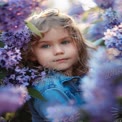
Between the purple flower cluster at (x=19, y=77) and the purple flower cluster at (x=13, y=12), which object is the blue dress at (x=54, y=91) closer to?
the purple flower cluster at (x=19, y=77)

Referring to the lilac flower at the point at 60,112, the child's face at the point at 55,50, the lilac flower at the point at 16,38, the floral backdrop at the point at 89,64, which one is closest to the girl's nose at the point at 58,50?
the child's face at the point at 55,50

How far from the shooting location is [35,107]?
4.74 feet

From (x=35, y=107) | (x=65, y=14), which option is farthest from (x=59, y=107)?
(x=65, y=14)

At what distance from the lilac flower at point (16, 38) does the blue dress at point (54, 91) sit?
0.16 meters

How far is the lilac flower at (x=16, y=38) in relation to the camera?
1.17 metres

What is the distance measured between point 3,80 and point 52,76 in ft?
1.38

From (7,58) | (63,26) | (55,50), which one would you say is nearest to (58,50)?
(55,50)

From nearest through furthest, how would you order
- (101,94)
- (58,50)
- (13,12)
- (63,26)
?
(101,94) < (13,12) < (58,50) < (63,26)

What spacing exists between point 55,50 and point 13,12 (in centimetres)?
71

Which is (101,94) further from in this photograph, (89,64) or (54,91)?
(54,91)

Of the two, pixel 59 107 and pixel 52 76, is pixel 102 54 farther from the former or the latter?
pixel 52 76

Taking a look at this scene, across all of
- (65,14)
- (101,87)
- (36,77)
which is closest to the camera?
(101,87)

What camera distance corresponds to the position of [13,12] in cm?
83

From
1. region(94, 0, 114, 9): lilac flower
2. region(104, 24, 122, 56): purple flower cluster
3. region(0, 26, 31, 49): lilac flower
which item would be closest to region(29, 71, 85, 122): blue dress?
region(0, 26, 31, 49): lilac flower
